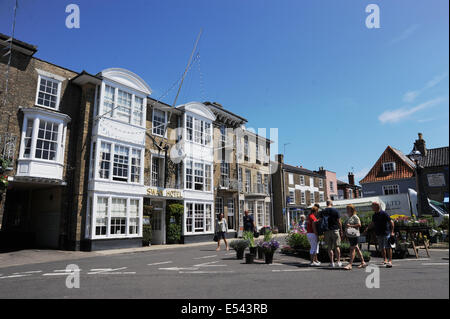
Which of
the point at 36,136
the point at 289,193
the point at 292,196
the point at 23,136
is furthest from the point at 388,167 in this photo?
the point at 23,136

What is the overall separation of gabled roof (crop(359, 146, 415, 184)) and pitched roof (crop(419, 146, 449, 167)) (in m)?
1.60

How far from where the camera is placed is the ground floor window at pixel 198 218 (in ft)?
72.3

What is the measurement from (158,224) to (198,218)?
10.6ft

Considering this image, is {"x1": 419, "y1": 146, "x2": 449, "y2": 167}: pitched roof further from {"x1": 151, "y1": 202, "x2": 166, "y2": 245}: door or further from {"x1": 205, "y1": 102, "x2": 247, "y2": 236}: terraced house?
{"x1": 151, "y1": 202, "x2": 166, "y2": 245}: door

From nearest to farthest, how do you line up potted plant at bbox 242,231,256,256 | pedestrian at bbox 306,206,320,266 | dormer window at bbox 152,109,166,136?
pedestrian at bbox 306,206,320,266 → potted plant at bbox 242,231,256,256 → dormer window at bbox 152,109,166,136

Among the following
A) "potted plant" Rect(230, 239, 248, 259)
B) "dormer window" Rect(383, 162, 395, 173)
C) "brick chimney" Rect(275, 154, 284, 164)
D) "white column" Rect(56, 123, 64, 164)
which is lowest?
"potted plant" Rect(230, 239, 248, 259)

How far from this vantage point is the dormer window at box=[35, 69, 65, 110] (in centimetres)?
1612

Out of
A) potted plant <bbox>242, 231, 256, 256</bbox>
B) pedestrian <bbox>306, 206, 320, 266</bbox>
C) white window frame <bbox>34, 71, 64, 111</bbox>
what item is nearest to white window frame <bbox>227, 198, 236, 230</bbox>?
potted plant <bbox>242, 231, 256, 256</bbox>

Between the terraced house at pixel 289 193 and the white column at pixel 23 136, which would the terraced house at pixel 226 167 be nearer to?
the terraced house at pixel 289 193

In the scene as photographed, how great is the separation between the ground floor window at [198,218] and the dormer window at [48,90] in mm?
10982

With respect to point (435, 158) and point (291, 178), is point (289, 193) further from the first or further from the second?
point (435, 158)

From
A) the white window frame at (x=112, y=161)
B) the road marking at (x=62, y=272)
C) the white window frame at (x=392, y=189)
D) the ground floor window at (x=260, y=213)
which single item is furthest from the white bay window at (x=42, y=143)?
the white window frame at (x=392, y=189)

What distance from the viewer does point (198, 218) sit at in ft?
75.0
